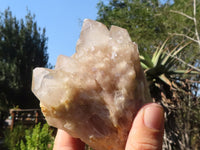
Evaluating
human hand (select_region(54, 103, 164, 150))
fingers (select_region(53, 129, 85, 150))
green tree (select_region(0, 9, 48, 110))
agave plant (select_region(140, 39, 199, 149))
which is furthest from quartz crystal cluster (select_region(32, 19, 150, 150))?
green tree (select_region(0, 9, 48, 110))

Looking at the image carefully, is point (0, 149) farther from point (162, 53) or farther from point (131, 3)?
point (131, 3)

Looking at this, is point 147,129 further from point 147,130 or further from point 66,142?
point 66,142

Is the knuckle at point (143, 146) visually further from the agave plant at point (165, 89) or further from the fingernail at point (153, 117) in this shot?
the agave plant at point (165, 89)

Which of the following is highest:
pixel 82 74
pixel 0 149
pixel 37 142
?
pixel 82 74

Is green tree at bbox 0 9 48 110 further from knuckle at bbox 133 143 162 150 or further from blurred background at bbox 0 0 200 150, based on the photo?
knuckle at bbox 133 143 162 150

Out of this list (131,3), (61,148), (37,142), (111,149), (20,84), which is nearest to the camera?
(111,149)

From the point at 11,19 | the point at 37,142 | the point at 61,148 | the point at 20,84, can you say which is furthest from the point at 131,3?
the point at 11,19

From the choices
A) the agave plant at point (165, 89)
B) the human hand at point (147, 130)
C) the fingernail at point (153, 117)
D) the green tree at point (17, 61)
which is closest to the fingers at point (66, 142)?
the human hand at point (147, 130)
